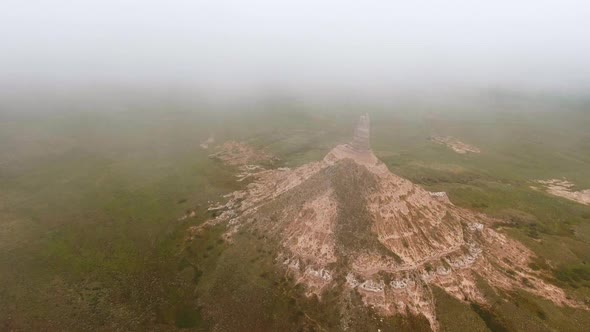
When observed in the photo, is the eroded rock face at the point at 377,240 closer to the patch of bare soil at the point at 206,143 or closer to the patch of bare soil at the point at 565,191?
the patch of bare soil at the point at 565,191

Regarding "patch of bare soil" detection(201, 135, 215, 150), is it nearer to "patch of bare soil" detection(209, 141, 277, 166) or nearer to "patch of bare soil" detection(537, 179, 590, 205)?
"patch of bare soil" detection(209, 141, 277, 166)

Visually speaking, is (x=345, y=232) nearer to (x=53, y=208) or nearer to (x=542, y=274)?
(x=542, y=274)

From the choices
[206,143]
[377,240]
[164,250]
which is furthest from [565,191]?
[206,143]

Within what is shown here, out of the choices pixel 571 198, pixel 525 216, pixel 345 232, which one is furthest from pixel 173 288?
pixel 571 198

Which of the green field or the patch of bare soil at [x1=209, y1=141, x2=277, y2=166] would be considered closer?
A: the green field

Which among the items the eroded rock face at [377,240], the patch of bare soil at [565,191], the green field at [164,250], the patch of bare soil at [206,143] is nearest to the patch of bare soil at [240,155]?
the patch of bare soil at [206,143]

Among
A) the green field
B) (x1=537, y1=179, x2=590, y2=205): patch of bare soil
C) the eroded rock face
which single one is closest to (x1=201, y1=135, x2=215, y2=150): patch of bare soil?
the green field

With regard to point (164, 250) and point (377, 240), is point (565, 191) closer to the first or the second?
point (377, 240)
